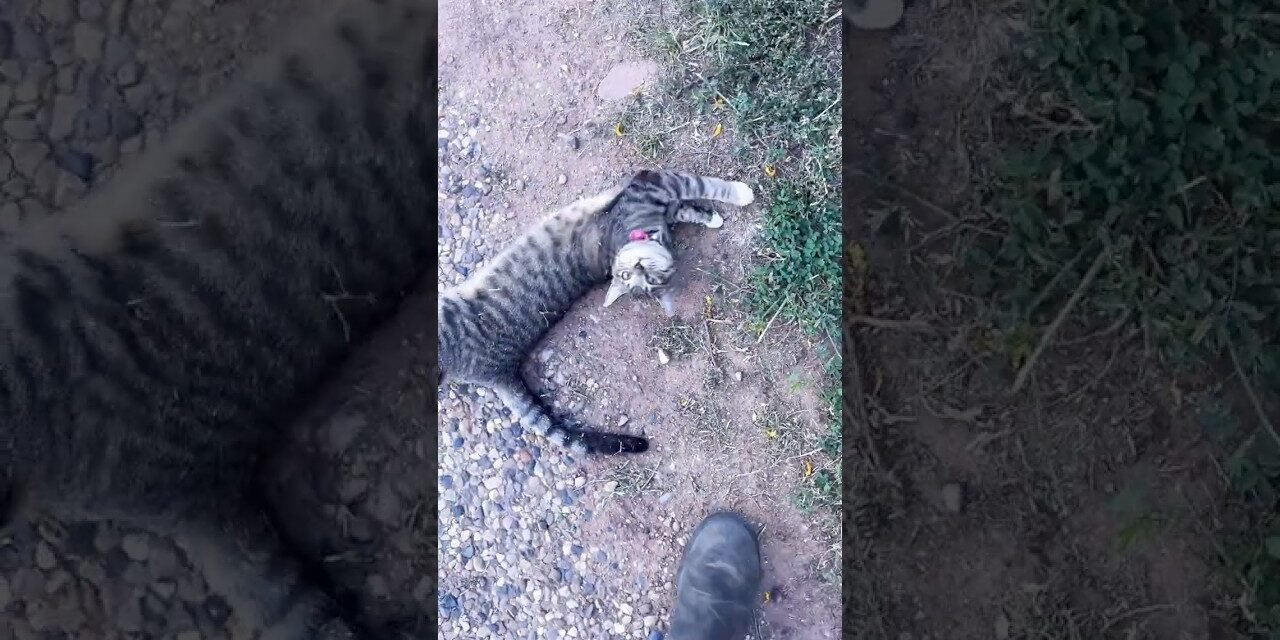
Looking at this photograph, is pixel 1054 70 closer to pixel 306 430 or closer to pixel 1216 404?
pixel 1216 404

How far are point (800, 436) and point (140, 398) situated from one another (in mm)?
1728

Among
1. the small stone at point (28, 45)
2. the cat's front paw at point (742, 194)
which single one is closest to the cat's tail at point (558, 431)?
the cat's front paw at point (742, 194)

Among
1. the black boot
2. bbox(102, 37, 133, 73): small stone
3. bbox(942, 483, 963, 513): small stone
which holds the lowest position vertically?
the black boot

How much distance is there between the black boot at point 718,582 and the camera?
7.77ft

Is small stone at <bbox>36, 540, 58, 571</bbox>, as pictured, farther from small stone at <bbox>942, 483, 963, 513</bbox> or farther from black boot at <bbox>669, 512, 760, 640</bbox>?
small stone at <bbox>942, 483, 963, 513</bbox>

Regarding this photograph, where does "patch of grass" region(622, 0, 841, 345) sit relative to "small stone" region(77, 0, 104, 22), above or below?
below

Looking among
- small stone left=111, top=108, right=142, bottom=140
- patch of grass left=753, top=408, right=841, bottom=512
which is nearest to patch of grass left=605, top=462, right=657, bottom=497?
patch of grass left=753, top=408, right=841, bottom=512

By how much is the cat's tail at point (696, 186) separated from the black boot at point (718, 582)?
97 centimetres

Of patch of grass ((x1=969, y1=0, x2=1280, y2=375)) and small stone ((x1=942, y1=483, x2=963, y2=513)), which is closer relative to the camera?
patch of grass ((x1=969, y1=0, x2=1280, y2=375))

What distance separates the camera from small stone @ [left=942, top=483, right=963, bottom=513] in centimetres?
229

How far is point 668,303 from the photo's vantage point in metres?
2.41

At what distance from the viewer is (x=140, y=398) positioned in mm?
1693

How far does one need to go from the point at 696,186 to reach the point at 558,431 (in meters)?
0.85

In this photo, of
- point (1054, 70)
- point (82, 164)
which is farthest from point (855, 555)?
point (82, 164)
